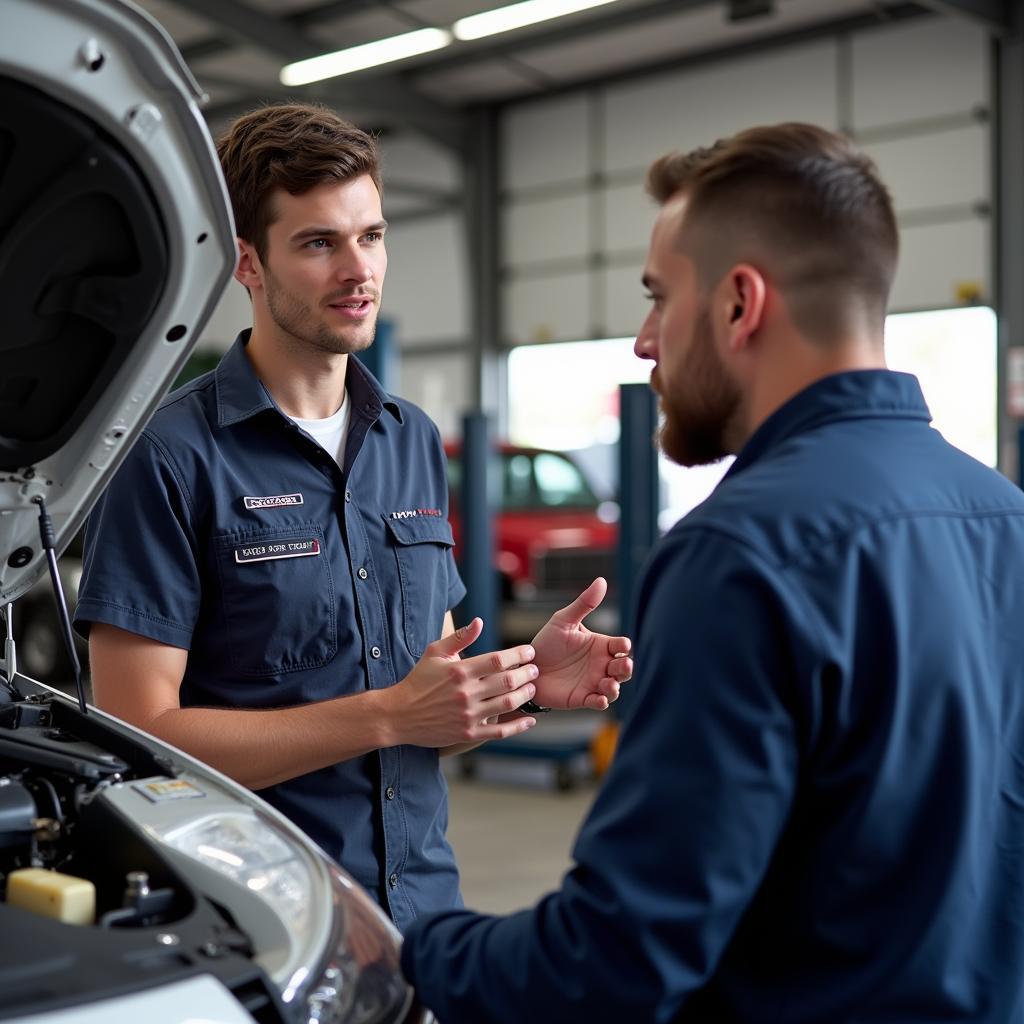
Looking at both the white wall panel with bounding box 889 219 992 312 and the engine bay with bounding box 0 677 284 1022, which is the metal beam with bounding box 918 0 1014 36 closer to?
the white wall panel with bounding box 889 219 992 312

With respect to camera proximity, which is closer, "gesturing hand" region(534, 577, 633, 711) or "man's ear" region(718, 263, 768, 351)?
"man's ear" region(718, 263, 768, 351)

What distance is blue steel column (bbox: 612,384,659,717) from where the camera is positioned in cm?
573

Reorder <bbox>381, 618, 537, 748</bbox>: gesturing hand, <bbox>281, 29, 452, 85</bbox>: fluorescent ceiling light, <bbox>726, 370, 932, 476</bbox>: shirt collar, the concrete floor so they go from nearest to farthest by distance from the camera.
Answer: <bbox>726, 370, 932, 476</bbox>: shirt collar < <bbox>381, 618, 537, 748</bbox>: gesturing hand < the concrete floor < <bbox>281, 29, 452, 85</bbox>: fluorescent ceiling light

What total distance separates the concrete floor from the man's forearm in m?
2.68

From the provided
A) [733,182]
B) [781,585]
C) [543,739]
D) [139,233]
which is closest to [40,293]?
[139,233]

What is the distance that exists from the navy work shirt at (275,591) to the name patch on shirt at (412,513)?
4 centimetres

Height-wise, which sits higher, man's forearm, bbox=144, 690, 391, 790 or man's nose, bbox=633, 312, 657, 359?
man's nose, bbox=633, 312, 657, 359

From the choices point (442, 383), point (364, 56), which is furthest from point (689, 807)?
point (442, 383)

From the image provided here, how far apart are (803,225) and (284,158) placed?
91 centimetres

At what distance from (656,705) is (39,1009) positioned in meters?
0.51

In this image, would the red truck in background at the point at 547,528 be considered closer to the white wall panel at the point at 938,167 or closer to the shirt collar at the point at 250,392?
the white wall panel at the point at 938,167

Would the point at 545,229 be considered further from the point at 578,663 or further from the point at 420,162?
the point at 578,663

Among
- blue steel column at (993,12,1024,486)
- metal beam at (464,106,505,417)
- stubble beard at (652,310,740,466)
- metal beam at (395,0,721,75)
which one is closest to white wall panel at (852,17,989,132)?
blue steel column at (993,12,1024,486)

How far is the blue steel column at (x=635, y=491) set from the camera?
226 inches
